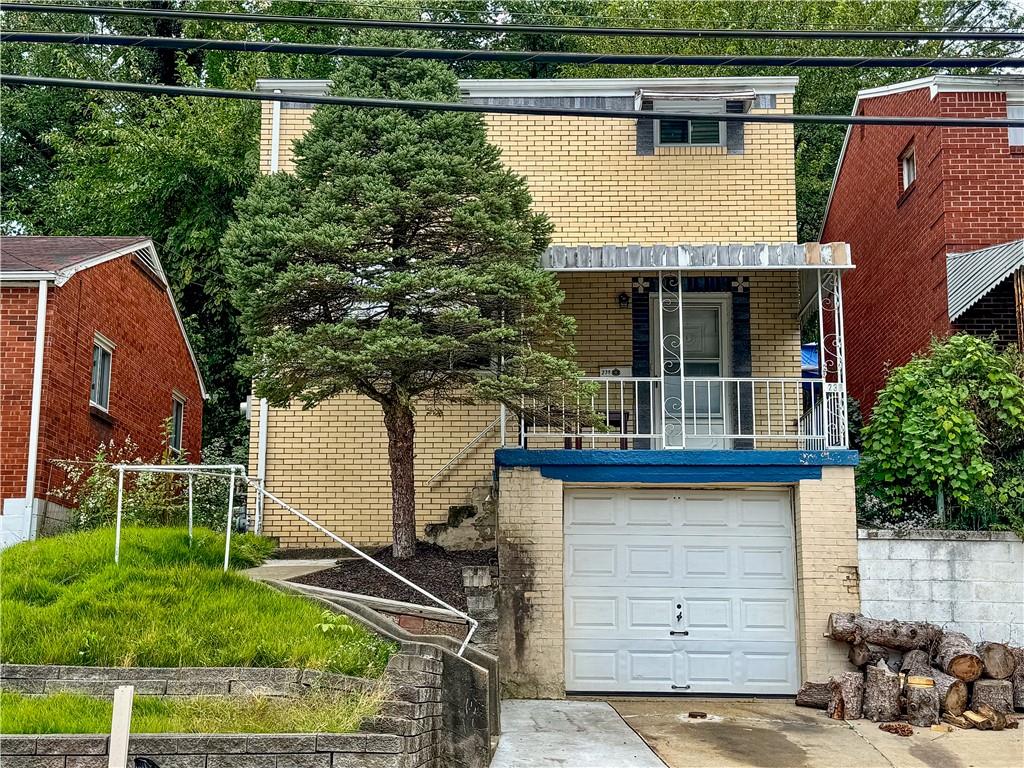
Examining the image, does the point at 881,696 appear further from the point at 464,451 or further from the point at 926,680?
the point at 464,451

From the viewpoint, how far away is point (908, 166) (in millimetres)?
18094

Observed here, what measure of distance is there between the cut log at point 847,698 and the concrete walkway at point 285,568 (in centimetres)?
574

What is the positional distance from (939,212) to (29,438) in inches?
509

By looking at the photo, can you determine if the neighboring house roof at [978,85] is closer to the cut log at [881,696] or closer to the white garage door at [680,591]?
the white garage door at [680,591]

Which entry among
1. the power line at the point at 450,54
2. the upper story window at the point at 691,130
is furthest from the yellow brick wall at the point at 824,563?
the power line at the point at 450,54

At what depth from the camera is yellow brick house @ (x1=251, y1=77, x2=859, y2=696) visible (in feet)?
42.9

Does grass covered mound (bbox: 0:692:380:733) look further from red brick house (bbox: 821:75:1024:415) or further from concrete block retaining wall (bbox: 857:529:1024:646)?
red brick house (bbox: 821:75:1024:415)

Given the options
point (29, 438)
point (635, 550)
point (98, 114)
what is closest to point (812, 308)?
point (635, 550)

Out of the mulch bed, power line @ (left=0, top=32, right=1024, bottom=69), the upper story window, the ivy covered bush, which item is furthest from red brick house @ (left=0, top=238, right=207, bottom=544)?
the ivy covered bush

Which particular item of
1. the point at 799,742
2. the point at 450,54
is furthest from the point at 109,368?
the point at 799,742

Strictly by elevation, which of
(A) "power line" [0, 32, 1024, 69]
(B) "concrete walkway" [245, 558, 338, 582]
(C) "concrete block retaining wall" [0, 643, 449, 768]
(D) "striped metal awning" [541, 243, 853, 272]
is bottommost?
(C) "concrete block retaining wall" [0, 643, 449, 768]

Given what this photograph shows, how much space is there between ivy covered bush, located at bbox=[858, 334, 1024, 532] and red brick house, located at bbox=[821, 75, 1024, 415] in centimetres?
159

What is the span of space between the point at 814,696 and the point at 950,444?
3293 mm

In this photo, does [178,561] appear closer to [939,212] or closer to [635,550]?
[635,550]
